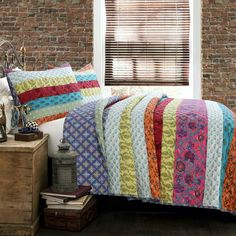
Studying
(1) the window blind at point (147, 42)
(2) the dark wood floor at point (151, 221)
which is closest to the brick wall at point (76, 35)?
(1) the window blind at point (147, 42)

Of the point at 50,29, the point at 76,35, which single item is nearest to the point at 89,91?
Result: the point at 76,35

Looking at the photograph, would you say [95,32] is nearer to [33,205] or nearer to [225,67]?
[225,67]

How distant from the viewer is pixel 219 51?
22.7ft

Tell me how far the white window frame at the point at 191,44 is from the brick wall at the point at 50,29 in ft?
0.24

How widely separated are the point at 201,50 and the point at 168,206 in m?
3.58

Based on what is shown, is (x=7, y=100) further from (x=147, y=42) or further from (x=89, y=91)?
(x=147, y=42)

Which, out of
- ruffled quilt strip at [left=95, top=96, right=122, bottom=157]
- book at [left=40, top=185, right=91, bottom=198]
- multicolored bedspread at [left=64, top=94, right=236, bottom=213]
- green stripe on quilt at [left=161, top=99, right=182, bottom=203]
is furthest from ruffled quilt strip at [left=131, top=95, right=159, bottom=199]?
book at [left=40, top=185, right=91, bottom=198]

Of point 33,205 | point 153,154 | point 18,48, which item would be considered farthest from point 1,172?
point 18,48

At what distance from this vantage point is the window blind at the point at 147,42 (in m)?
6.94

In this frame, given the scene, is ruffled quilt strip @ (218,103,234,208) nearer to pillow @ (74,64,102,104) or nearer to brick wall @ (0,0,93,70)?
pillow @ (74,64,102,104)

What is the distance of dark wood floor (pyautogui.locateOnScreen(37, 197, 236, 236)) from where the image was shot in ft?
10.9

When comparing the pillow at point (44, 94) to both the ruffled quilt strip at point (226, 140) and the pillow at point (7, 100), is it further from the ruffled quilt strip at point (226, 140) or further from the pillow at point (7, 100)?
the ruffled quilt strip at point (226, 140)

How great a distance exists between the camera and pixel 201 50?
6914 millimetres

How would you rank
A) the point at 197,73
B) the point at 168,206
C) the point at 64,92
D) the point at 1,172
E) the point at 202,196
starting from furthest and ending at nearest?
the point at 197,73
the point at 64,92
the point at 168,206
the point at 202,196
the point at 1,172
